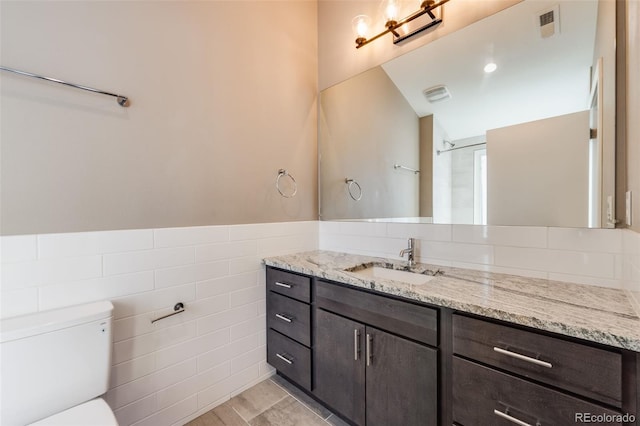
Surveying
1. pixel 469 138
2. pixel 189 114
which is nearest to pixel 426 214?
pixel 469 138

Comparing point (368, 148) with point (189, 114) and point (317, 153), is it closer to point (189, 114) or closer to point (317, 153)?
point (317, 153)

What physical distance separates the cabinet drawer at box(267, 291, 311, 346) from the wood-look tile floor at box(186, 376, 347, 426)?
1.29 feet

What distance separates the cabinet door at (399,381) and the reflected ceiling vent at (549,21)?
4.91 feet

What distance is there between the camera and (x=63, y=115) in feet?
3.80

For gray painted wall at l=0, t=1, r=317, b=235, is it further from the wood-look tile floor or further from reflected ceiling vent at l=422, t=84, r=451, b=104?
the wood-look tile floor

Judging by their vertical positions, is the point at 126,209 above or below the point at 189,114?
below

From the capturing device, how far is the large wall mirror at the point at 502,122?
118 cm

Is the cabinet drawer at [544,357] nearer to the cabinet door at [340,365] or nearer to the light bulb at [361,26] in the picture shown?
the cabinet door at [340,365]

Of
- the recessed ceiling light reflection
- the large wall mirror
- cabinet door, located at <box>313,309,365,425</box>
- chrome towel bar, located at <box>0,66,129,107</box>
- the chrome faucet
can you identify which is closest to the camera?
chrome towel bar, located at <box>0,66,129,107</box>

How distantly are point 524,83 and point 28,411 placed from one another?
7.93 feet

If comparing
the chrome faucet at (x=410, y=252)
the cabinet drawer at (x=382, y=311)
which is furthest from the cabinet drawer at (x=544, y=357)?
the chrome faucet at (x=410, y=252)

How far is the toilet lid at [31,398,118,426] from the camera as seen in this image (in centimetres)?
93

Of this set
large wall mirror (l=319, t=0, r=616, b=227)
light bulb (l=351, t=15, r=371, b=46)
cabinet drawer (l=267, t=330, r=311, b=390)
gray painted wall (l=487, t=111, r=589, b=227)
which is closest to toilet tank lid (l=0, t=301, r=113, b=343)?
cabinet drawer (l=267, t=330, r=311, b=390)

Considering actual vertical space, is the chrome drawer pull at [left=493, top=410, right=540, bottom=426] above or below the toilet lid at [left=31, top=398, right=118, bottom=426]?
above
